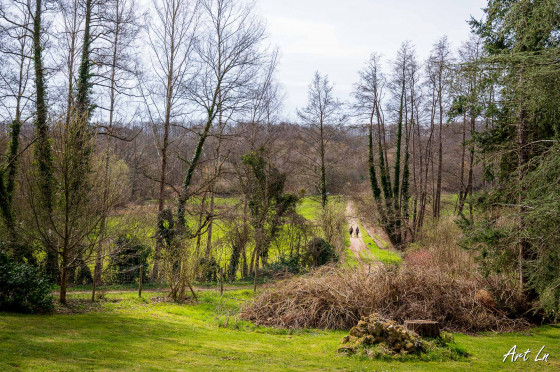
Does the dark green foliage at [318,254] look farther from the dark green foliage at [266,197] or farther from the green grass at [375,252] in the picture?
the green grass at [375,252]

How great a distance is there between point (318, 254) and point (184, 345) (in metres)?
14.8

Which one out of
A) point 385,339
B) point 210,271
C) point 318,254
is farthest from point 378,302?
point 210,271

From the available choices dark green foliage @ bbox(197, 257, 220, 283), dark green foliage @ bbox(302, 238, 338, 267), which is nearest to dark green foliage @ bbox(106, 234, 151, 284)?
dark green foliage @ bbox(197, 257, 220, 283)

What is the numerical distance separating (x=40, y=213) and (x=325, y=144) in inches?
906

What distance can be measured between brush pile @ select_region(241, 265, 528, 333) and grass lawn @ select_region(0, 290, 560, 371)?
0.61m

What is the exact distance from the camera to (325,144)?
106 feet

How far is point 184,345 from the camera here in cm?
869

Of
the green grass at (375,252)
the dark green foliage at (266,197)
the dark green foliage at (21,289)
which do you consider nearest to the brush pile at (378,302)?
the dark green foliage at (21,289)

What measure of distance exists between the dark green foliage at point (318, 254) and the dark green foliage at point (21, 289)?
1430 centimetres

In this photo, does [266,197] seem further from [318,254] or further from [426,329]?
[426,329]

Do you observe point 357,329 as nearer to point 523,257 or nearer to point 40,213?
point 523,257

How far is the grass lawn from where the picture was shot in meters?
6.65

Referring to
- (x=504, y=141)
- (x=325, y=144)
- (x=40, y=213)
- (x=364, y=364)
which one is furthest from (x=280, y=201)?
(x=364, y=364)

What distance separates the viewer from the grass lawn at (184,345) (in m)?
6.65
